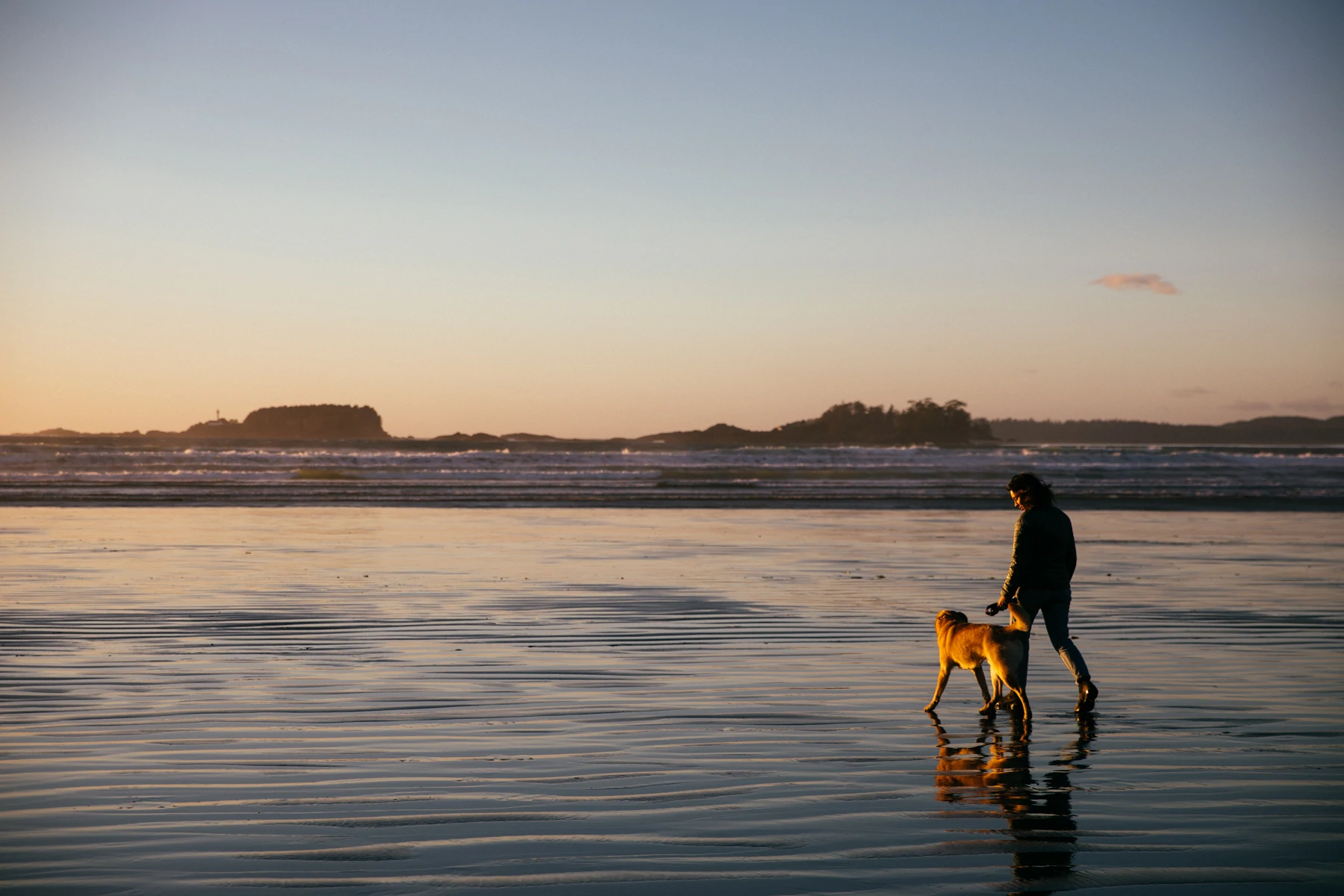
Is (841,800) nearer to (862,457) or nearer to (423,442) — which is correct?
(862,457)

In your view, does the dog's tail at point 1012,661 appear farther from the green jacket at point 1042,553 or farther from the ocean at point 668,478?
the ocean at point 668,478

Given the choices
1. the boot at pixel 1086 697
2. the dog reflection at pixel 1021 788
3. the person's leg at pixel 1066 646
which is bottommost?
the dog reflection at pixel 1021 788

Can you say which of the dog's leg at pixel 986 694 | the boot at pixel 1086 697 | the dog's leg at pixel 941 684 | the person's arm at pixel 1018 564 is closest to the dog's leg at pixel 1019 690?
the dog's leg at pixel 986 694

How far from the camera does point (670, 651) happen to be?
1047 cm

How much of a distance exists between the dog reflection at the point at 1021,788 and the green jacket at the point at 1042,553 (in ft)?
3.28

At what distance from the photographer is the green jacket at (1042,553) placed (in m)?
8.14

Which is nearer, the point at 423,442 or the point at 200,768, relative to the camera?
the point at 200,768

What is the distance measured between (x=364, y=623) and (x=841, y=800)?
731cm

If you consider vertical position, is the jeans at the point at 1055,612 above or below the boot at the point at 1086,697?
above

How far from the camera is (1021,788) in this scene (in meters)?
6.16

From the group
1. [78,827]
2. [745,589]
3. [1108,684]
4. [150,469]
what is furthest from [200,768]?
[150,469]

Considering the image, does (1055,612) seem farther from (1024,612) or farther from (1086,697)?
(1086,697)

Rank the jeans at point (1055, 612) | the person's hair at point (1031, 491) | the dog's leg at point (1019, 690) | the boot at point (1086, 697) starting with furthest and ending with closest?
the person's hair at point (1031, 491) → the jeans at point (1055, 612) → the boot at point (1086, 697) → the dog's leg at point (1019, 690)

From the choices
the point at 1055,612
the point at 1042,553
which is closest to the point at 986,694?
the point at 1055,612
